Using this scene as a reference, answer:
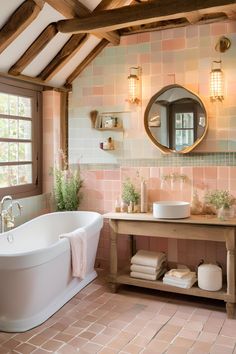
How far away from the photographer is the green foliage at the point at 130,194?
4160 mm

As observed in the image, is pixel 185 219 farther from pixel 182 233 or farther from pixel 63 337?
pixel 63 337

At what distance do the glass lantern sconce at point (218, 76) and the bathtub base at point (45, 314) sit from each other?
2.39m

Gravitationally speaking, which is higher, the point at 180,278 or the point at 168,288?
the point at 180,278

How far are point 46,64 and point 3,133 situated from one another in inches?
37.6

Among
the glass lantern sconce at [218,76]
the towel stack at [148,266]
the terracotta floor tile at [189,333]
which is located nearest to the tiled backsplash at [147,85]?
the glass lantern sconce at [218,76]

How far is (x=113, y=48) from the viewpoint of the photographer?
4488 mm

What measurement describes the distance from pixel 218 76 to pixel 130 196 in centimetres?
157

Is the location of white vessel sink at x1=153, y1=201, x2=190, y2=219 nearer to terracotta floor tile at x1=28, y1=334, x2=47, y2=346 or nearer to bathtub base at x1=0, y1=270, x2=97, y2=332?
bathtub base at x1=0, y1=270, x2=97, y2=332

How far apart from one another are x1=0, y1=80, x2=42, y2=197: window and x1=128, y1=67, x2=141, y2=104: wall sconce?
4.01 ft

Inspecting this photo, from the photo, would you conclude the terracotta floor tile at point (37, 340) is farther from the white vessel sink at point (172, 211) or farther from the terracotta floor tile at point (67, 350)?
the white vessel sink at point (172, 211)

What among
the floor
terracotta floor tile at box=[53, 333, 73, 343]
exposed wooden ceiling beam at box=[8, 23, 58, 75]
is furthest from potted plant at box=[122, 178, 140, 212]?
exposed wooden ceiling beam at box=[8, 23, 58, 75]

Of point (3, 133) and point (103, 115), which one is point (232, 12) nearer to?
point (103, 115)

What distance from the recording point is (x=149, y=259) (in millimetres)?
3879

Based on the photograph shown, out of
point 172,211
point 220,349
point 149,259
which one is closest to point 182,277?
point 149,259
